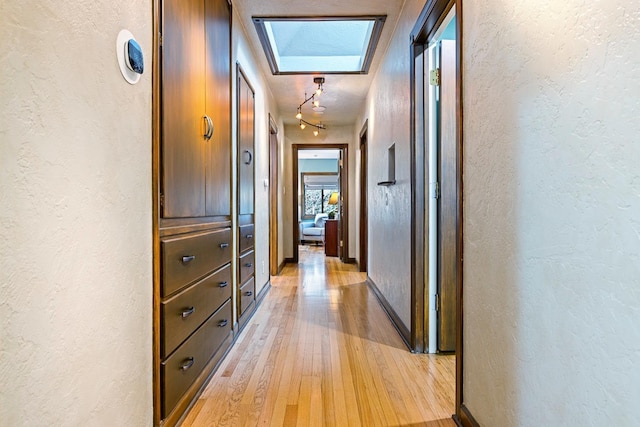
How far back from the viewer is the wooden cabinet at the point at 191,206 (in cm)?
138

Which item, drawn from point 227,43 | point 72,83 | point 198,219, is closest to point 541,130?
point 72,83

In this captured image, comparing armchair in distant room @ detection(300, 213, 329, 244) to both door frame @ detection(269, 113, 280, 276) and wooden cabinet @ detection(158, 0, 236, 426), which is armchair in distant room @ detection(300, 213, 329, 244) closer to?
door frame @ detection(269, 113, 280, 276)

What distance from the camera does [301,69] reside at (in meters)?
3.70

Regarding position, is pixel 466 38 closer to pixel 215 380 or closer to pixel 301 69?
pixel 215 380

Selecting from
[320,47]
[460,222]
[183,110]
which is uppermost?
[320,47]

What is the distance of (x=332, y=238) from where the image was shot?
725cm

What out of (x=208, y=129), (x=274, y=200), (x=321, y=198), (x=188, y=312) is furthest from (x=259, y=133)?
(x=321, y=198)

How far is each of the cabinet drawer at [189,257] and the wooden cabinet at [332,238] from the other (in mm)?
5114

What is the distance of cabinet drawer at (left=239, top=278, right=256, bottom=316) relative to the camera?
2717 millimetres

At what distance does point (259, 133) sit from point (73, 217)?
2.89 meters

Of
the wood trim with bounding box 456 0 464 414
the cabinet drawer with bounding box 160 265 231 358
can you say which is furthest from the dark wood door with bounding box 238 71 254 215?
the wood trim with bounding box 456 0 464 414

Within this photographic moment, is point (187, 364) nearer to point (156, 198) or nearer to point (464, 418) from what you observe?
point (156, 198)

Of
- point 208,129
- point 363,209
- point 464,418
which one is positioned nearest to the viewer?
point 464,418

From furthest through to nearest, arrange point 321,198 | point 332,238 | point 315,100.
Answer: point 321,198 → point 332,238 → point 315,100
